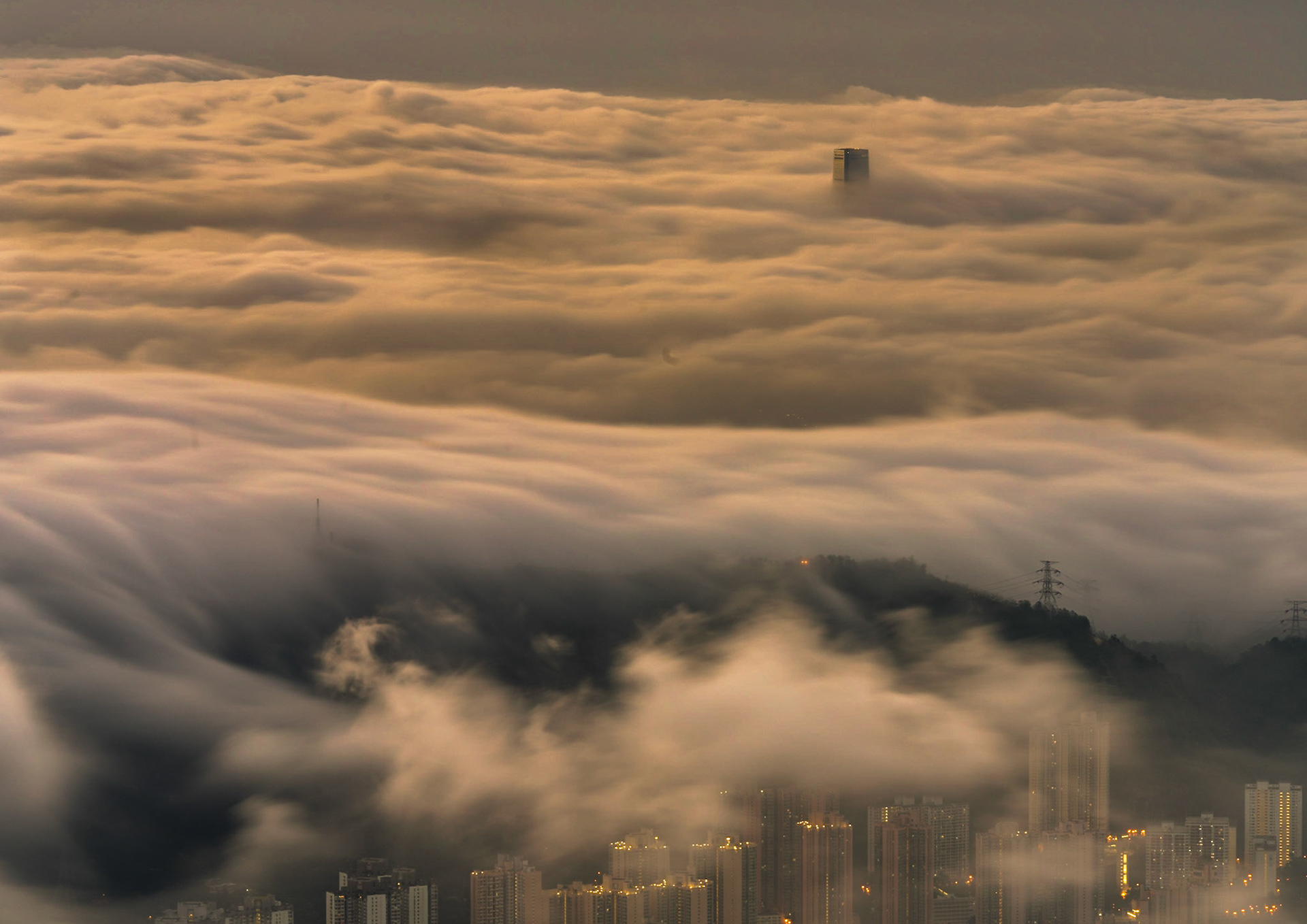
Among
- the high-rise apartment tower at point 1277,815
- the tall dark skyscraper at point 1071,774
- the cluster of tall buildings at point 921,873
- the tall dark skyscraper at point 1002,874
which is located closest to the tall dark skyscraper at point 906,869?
the cluster of tall buildings at point 921,873

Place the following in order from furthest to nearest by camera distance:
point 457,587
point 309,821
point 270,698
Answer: point 457,587 < point 270,698 < point 309,821

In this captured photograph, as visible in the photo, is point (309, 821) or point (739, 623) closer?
point (309, 821)

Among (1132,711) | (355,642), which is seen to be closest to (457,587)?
(355,642)

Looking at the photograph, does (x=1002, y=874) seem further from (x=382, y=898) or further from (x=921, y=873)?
(x=382, y=898)

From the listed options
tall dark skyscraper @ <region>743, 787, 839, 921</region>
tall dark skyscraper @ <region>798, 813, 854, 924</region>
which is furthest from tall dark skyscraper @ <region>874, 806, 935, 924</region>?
tall dark skyscraper @ <region>743, 787, 839, 921</region>

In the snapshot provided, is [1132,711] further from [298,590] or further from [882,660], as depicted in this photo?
[298,590]

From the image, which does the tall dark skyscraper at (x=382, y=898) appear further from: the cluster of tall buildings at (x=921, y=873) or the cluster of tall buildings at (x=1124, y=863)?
the cluster of tall buildings at (x=1124, y=863)

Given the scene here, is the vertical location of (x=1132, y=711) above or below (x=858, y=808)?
above
